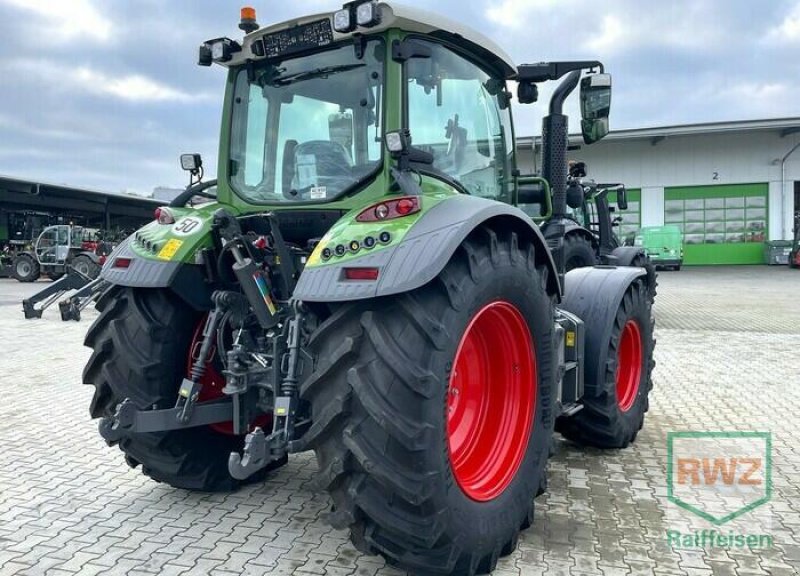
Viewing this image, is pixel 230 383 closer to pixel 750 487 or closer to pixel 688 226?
pixel 750 487

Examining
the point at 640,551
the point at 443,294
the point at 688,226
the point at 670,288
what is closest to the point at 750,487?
the point at 640,551

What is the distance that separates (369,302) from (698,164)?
2992cm

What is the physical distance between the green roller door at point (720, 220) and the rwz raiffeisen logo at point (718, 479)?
87.0 feet

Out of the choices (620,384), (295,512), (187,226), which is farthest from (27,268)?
(620,384)

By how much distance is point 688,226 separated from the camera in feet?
96.5

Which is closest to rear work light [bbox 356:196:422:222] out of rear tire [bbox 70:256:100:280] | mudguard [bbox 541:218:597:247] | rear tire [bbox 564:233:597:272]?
mudguard [bbox 541:218:597:247]

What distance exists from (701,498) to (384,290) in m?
2.53

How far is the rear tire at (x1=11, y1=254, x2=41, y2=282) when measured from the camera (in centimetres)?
2391

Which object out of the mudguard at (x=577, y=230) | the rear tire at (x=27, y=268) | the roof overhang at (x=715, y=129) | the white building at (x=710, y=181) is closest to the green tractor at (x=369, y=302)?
the mudguard at (x=577, y=230)

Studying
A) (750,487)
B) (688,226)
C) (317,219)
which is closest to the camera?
(317,219)

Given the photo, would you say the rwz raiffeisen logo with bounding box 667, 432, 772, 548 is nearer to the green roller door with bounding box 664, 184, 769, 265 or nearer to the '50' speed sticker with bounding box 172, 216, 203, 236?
the '50' speed sticker with bounding box 172, 216, 203, 236

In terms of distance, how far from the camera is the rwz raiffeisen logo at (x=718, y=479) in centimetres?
329

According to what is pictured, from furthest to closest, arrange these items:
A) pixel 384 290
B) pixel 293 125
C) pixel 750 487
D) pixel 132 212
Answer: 1. pixel 132 212
2. pixel 750 487
3. pixel 293 125
4. pixel 384 290

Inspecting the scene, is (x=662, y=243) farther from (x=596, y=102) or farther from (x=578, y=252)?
(x=596, y=102)
